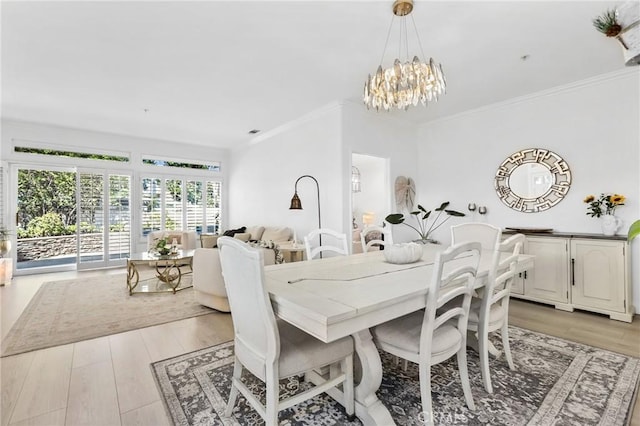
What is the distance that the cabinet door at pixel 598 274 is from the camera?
3.12 metres

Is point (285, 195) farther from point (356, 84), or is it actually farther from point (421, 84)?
point (421, 84)

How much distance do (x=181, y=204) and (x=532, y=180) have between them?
681 cm

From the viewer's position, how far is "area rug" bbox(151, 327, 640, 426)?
1654 millimetres

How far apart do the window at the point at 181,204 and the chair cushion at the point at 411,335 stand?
6.35 meters

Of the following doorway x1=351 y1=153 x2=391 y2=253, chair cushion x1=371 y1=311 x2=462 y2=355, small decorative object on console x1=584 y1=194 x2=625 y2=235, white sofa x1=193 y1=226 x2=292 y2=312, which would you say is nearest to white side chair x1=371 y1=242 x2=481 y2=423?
chair cushion x1=371 y1=311 x2=462 y2=355

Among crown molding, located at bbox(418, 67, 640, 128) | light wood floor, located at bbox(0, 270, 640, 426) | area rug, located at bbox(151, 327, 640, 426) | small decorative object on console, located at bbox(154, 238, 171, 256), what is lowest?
area rug, located at bbox(151, 327, 640, 426)

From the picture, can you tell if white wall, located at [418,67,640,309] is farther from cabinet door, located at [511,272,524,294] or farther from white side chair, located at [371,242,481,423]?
white side chair, located at [371,242,481,423]

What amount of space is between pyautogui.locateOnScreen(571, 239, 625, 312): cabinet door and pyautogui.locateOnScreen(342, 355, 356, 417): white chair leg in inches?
125

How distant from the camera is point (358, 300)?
1315 mm

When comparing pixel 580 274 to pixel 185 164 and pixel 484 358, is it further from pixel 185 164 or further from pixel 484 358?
pixel 185 164

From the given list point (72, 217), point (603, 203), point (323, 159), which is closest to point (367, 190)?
point (323, 159)

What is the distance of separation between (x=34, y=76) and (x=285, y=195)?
3617mm

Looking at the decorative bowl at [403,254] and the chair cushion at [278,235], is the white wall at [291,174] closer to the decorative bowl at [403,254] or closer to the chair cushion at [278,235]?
the chair cushion at [278,235]

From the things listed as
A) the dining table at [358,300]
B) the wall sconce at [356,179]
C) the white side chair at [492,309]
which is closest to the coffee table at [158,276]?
the dining table at [358,300]
